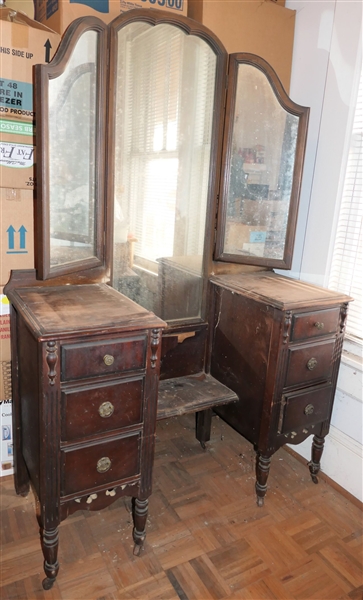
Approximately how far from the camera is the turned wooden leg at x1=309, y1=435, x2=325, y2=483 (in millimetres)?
2291

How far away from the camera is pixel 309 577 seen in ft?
5.89

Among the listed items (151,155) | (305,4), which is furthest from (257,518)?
(305,4)

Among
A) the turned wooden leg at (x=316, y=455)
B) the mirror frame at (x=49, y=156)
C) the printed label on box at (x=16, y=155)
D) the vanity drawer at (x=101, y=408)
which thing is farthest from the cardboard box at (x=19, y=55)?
the turned wooden leg at (x=316, y=455)

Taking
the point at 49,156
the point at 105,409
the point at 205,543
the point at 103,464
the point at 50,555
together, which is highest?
the point at 49,156

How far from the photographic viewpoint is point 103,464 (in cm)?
164

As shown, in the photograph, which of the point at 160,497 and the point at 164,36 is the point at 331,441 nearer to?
the point at 160,497

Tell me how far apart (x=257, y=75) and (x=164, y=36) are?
0.47 meters

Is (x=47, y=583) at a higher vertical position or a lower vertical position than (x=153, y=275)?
lower

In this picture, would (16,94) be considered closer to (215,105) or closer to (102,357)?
(215,105)

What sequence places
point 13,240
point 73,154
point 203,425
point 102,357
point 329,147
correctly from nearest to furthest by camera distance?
point 102,357 < point 73,154 < point 13,240 < point 329,147 < point 203,425

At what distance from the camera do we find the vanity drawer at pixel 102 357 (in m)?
1.48

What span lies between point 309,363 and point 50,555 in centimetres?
130

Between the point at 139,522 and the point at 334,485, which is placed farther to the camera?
the point at 334,485

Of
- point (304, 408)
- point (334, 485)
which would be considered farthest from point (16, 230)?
point (334, 485)
